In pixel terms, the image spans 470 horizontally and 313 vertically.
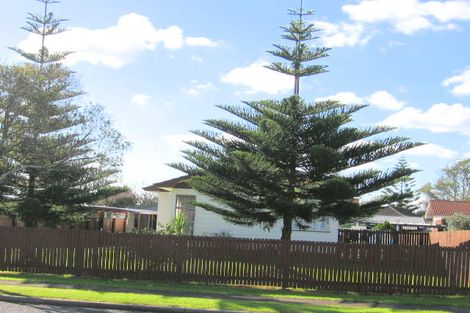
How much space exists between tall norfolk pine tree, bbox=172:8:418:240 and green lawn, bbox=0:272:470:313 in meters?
3.67

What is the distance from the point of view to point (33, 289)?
1313cm

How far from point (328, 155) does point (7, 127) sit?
8.89 meters

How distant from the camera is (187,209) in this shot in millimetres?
25875

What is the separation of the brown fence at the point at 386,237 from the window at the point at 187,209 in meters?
6.61

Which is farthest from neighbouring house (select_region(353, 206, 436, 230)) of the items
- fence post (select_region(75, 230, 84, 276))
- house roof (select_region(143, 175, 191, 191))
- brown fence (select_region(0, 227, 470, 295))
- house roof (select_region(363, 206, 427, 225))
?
fence post (select_region(75, 230, 84, 276))

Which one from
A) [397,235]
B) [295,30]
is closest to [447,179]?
[397,235]

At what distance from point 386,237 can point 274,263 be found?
12.0 meters

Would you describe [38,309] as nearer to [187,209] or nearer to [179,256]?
[179,256]

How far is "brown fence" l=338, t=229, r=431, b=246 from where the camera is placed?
84.5 ft

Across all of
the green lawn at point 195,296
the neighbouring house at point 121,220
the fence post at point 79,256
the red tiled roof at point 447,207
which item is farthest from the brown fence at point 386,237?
the red tiled roof at point 447,207

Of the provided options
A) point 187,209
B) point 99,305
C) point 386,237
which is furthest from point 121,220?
point 99,305

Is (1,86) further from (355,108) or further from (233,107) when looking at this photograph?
(355,108)

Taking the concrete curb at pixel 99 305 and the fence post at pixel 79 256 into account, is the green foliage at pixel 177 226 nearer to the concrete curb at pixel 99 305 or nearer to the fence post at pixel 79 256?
the fence post at pixel 79 256

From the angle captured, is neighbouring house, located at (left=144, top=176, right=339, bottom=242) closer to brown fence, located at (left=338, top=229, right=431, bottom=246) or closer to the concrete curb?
brown fence, located at (left=338, top=229, right=431, bottom=246)
